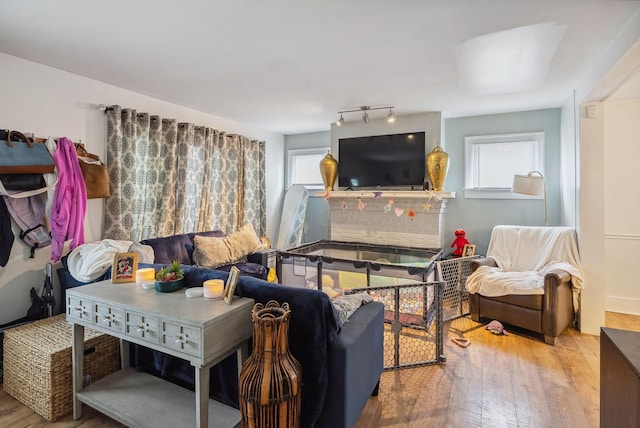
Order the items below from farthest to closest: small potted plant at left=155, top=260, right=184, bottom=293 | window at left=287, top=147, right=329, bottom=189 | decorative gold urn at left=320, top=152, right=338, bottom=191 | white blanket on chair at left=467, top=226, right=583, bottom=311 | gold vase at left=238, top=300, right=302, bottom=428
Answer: window at left=287, top=147, right=329, bottom=189
decorative gold urn at left=320, top=152, right=338, bottom=191
white blanket on chair at left=467, top=226, right=583, bottom=311
small potted plant at left=155, top=260, right=184, bottom=293
gold vase at left=238, top=300, right=302, bottom=428

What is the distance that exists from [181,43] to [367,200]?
2969 mm

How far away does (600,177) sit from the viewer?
3.00 metres

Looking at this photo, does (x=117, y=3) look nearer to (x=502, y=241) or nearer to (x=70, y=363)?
(x=70, y=363)

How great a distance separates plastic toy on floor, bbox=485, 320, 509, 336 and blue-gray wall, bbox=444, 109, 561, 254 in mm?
1323

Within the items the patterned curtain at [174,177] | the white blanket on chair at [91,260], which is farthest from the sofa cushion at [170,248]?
the white blanket on chair at [91,260]

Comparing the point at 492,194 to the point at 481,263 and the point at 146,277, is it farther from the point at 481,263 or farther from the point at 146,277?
the point at 146,277

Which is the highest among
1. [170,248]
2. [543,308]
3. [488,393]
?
[170,248]

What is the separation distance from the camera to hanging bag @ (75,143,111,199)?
9.64ft

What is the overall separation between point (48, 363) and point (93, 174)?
1.71 metres

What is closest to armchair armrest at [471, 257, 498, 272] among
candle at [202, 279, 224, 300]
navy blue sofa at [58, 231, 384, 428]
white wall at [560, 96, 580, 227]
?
white wall at [560, 96, 580, 227]

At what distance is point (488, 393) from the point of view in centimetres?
215

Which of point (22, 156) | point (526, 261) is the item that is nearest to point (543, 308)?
point (526, 261)

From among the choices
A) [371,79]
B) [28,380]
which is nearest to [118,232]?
[28,380]

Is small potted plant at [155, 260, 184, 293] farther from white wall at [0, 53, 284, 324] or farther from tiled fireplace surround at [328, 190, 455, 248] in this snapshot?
tiled fireplace surround at [328, 190, 455, 248]
